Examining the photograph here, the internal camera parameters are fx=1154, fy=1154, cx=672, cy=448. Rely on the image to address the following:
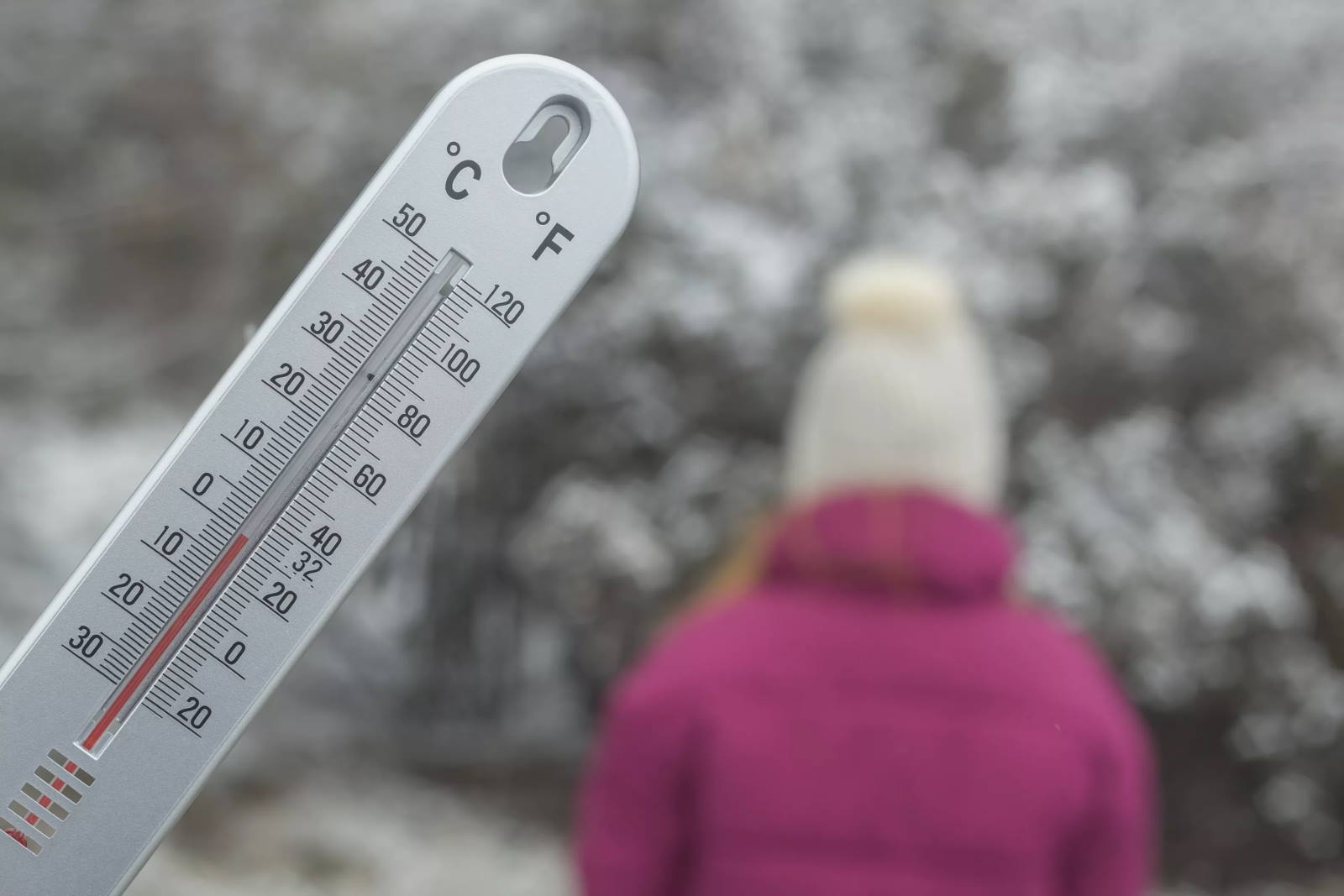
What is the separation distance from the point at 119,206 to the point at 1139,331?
116 inches

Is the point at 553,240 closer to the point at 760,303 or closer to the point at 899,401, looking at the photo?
the point at 899,401

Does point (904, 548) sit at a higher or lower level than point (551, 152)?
higher

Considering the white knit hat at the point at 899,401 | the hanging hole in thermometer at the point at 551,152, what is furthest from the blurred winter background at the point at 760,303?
the hanging hole in thermometer at the point at 551,152

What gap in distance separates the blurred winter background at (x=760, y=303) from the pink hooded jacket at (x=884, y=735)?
1.81m

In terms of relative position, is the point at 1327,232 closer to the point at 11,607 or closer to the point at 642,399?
the point at 642,399

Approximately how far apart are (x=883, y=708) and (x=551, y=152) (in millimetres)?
860

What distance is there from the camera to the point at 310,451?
60 centimetres

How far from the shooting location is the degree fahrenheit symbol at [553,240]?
578mm

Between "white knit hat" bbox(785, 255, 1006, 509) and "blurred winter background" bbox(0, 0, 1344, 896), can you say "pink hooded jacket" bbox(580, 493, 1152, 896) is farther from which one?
"blurred winter background" bbox(0, 0, 1344, 896)

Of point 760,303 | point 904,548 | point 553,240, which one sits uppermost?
point 760,303

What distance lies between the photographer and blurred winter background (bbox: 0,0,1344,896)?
3.21 meters

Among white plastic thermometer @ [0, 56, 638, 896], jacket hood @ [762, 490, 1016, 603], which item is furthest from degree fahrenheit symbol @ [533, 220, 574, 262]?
jacket hood @ [762, 490, 1016, 603]

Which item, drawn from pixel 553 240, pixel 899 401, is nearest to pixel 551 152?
pixel 553 240

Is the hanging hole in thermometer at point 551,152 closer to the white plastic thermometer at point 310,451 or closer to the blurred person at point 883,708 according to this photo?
the white plastic thermometer at point 310,451
